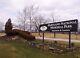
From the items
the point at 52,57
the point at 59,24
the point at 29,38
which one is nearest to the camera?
the point at 52,57

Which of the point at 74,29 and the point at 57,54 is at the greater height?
the point at 74,29

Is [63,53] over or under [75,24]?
under

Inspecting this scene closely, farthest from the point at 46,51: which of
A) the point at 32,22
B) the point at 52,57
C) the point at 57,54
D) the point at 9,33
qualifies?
the point at 32,22

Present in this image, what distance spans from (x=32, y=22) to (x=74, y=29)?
43.0 metres

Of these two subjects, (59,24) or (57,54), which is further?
(59,24)

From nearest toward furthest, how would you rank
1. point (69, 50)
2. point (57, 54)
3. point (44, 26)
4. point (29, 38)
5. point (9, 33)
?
1. point (57, 54)
2. point (69, 50)
3. point (44, 26)
4. point (29, 38)
5. point (9, 33)

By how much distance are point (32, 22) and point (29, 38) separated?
3418cm

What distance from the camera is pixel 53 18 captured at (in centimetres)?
8750

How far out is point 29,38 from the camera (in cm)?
3347

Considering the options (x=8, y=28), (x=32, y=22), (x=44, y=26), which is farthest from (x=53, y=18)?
(x=44, y=26)

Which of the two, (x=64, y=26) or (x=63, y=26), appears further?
(x=63, y=26)

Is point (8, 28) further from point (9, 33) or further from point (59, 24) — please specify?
point (59, 24)

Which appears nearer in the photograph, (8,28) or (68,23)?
(68,23)

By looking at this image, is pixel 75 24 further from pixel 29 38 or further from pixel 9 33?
pixel 9 33
